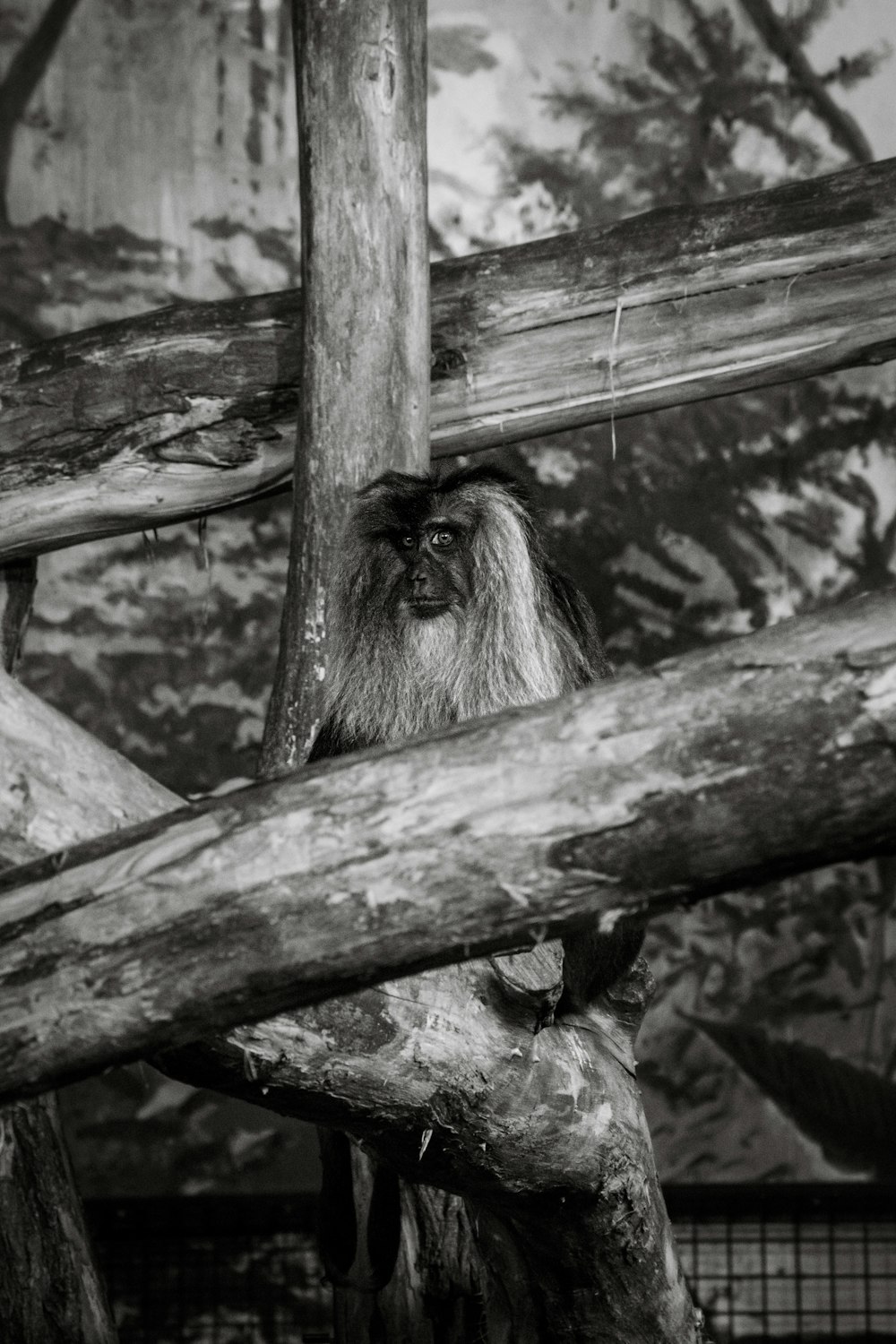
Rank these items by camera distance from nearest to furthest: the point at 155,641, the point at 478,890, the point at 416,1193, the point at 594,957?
the point at 478,890 → the point at 594,957 → the point at 416,1193 → the point at 155,641

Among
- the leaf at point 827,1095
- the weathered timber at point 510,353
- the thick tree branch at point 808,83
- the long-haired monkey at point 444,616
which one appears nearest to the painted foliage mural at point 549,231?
the thick tree branch at point 808,83

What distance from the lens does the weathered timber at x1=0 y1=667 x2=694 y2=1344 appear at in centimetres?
143

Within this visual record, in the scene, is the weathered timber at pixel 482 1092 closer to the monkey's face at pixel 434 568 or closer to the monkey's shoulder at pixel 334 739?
the monkey's shoulder at pixel 334 739

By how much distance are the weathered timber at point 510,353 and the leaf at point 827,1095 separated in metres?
2.35

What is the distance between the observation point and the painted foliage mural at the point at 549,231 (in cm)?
462

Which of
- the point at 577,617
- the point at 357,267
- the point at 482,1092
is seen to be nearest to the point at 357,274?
the point at 357,267

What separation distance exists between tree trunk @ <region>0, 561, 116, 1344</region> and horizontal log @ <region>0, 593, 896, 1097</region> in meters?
1.78

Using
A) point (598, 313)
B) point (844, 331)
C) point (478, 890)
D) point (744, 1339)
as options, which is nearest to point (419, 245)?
point (598, 313)

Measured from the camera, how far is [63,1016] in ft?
4.16

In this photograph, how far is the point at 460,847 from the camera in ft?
3.97

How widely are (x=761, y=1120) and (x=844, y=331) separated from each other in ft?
8.64

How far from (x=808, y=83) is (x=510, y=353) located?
234 cm

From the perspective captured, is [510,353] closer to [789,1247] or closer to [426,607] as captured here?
[426,607]

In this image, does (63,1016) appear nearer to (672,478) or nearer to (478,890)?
(478,890)
